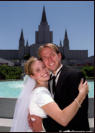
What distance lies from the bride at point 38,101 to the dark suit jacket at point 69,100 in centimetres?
6

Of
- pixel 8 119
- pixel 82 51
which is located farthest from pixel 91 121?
pixel 82 51

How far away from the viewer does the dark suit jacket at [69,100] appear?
6.14 feet

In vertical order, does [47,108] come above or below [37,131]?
above

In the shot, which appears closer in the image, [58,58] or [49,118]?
[49,118]

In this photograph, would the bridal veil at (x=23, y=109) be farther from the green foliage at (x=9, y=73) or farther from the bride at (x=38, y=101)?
the green foliage at (x=9, y=73)

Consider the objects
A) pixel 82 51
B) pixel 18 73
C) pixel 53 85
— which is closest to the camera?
pixel 53 85

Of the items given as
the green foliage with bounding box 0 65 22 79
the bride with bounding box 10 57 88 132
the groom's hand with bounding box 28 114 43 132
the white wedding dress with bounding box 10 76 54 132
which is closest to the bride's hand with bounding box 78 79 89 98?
the bride with bounding box 10 57 88 132

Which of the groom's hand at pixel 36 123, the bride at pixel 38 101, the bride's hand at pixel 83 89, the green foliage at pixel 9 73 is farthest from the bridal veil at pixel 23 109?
the green foliage at pixel 9 73

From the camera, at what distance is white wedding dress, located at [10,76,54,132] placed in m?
1.81

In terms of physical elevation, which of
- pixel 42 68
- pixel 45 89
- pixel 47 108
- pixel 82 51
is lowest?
pixel 82 51

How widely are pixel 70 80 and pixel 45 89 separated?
0.77ft

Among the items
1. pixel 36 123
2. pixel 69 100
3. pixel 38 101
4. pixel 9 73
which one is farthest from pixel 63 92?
pixel 9 73

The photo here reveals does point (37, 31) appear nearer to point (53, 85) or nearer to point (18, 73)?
point (18, 73)

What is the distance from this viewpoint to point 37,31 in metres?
93.8
